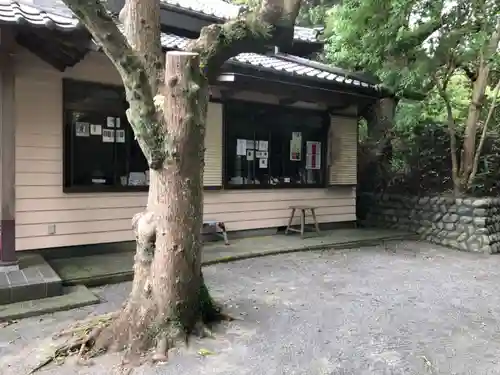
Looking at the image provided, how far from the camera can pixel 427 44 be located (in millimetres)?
7406

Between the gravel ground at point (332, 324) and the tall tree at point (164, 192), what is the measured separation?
0.22 metres

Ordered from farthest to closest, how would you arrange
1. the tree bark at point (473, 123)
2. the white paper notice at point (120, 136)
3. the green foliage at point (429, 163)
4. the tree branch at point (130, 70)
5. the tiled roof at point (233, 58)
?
the green foliage at point (429, 163), the tree bark at point (473, 123), the white paper notice at point (120, 136), the tiled roof at point (233, 58), the tree branch at point (130, 70)

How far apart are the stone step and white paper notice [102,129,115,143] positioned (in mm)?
2027

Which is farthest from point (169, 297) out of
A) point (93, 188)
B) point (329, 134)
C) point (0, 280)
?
point (329, 134)

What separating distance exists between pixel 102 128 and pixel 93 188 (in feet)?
2.73

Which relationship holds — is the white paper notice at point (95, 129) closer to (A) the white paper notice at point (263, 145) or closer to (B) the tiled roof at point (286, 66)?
(B) the tiled roof at point (286, 66)

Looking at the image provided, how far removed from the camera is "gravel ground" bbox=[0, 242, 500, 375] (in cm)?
301

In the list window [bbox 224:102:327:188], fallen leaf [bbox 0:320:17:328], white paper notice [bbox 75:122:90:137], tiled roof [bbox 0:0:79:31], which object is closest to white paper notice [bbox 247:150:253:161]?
window [bbox 224:102:327:188]

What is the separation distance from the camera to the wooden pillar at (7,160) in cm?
461

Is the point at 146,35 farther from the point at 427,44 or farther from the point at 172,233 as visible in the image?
the point at 427,44

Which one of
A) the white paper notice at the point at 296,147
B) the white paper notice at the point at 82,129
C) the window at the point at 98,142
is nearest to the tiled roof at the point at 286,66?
the window at the point at 98,142

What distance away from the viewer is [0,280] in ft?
14.2

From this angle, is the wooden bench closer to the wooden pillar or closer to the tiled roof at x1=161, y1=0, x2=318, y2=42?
the wooden pillar

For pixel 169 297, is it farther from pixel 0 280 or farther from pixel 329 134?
pixel 329 134
